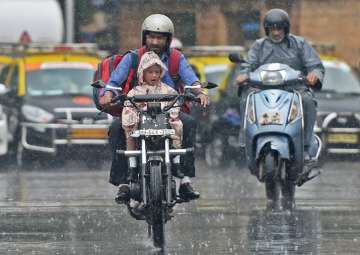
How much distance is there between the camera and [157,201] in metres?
12.2

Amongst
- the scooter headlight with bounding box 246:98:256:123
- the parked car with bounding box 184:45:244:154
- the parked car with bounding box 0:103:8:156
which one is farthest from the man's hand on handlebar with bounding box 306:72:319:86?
the parked car with bounding box 0:103:8:156

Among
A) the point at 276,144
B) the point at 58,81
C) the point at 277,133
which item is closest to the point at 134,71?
the point at 276,144

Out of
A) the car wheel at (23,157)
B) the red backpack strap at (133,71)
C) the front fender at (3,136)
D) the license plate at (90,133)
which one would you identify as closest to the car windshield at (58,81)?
the car wheel at (23,157)

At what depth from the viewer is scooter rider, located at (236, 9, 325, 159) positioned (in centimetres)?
1670

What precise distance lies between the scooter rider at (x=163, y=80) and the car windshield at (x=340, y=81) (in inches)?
452

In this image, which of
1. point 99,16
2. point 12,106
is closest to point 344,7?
point 99,16

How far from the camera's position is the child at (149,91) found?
42.4 ft

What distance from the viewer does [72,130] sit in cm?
2394

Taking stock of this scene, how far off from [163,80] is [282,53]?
375 cm

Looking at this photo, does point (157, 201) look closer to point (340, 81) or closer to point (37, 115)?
point (37, 115)

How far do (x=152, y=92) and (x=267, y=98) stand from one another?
141 inches

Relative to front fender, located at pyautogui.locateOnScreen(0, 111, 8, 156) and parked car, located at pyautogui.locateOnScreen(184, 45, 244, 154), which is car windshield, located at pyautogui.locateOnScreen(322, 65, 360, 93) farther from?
front fender, located at pyautogui.locateOnScreen(0, 111, 8, 156)

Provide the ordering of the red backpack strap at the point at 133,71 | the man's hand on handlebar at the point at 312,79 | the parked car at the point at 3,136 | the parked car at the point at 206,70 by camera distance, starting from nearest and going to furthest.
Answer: the red backpack strap at the point at 133,71 < the man's hand on handlebar at the point at 312,79 < the parked car at the point at 3,136 < the parked car at the point at 206,70

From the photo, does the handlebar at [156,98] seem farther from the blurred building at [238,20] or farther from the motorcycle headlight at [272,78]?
the blurred building at [238,20]
